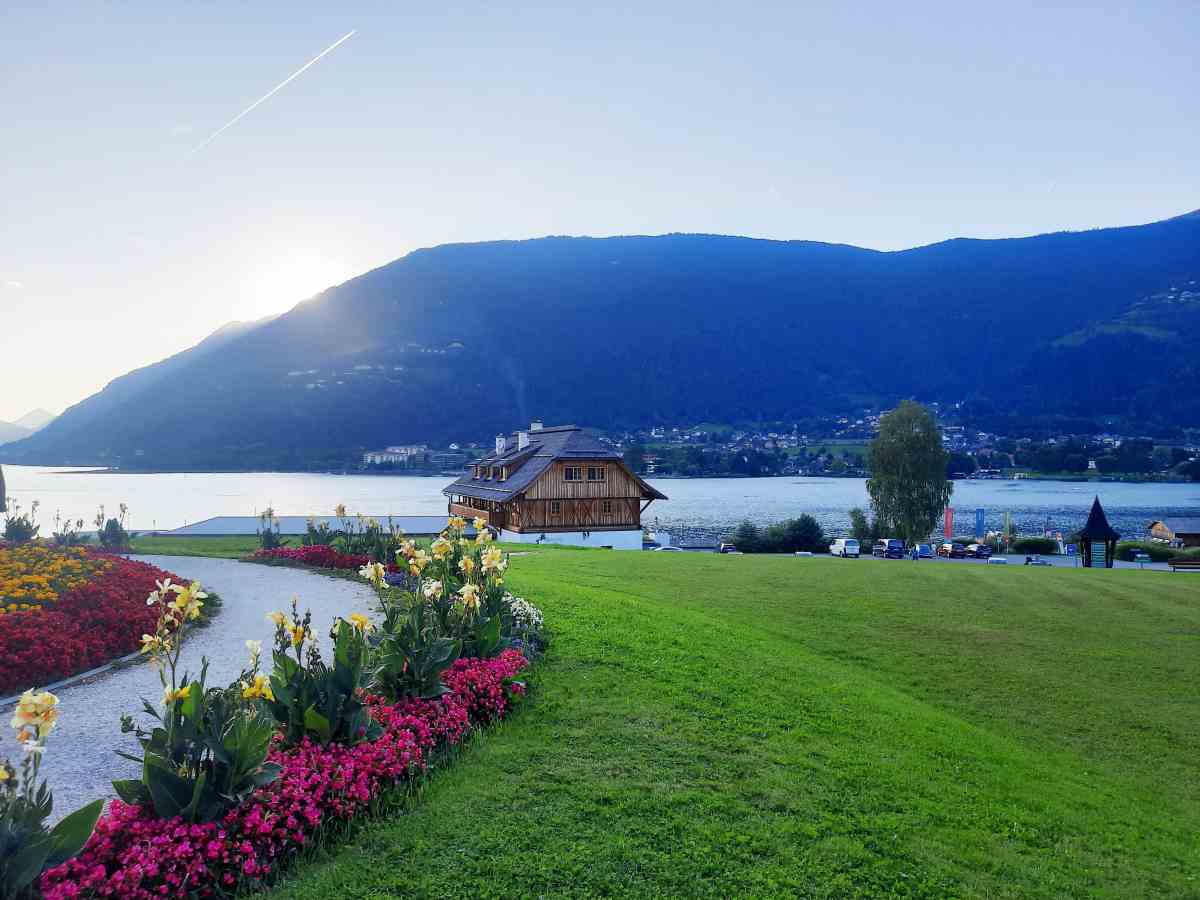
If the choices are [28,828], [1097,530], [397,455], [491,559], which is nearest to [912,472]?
[1097,530]

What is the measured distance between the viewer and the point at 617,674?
9.58 m

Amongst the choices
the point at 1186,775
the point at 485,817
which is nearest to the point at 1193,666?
the point at 1186,775

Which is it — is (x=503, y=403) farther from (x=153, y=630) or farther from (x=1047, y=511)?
(x=153, y=630)

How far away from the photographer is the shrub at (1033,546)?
6219 centimetres

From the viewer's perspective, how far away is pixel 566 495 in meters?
46.2

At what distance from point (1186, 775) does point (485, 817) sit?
8783 millimetres

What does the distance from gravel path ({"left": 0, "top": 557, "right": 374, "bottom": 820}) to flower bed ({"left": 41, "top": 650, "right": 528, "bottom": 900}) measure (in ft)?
4.83

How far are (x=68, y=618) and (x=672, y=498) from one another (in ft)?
426

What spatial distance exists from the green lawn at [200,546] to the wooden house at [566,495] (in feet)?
52.1

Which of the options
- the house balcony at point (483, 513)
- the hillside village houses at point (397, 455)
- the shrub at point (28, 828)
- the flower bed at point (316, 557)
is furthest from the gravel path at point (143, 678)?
the hillside village houses at point (397, 455)

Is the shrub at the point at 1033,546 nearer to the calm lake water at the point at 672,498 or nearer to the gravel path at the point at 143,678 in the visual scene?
the calm lake water at the point at 672,498

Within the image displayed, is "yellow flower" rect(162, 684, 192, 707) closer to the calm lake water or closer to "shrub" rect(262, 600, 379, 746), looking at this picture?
"shrub" rect(262, 600, 379, 746)

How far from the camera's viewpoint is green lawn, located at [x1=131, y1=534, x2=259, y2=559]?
24.5m

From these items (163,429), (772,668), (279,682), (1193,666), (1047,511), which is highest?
(163,429)
